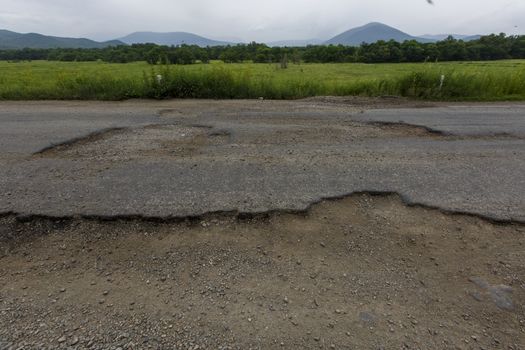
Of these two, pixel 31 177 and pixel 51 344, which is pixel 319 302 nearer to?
pixel 51 344

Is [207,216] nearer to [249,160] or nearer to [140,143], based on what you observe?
[249,160]

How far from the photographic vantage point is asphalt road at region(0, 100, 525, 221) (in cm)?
335

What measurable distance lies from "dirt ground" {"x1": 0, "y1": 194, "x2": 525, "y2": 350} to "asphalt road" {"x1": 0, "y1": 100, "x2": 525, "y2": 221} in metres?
0.34

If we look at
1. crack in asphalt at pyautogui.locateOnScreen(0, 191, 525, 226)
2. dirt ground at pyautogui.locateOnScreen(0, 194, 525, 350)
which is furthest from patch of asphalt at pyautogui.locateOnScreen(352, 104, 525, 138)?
dirt ground at pyautogui.locateOnScreen(0, 194, 525, 350)

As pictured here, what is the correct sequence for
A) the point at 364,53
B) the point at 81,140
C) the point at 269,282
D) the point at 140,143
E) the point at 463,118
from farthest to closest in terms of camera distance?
the point at 364,53 < the point at 463,118 < the point at 81,140 < the point at 140,143 < the point at 269,282

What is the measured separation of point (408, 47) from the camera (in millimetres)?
44875

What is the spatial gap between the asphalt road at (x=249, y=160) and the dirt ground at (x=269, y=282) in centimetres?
34

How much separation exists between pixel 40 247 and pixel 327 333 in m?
2.73

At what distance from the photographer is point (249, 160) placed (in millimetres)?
4516

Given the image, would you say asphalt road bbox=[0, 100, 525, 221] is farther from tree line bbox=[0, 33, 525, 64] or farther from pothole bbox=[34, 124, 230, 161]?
tree line bbox=[0, 33, 525, 64]

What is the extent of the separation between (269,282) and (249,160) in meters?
2.47

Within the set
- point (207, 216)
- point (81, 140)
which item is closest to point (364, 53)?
point (81, 140)

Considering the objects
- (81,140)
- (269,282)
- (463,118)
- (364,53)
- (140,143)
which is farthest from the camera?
(364,53)

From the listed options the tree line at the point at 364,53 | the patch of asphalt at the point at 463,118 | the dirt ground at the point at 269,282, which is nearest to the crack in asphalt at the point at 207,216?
the dirt ground at the point at 269,282
